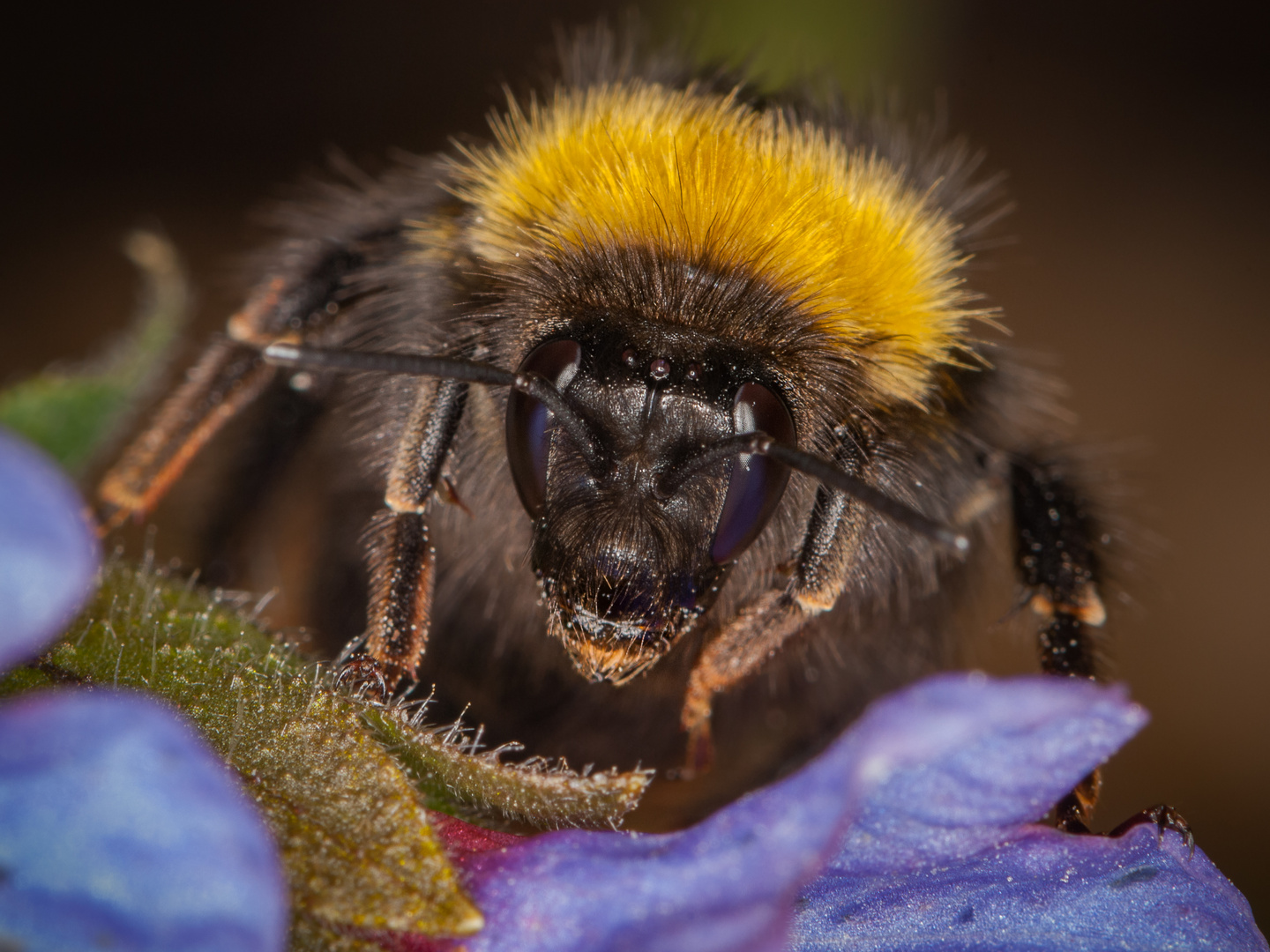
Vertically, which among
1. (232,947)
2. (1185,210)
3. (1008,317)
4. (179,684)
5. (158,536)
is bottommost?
(158,536)

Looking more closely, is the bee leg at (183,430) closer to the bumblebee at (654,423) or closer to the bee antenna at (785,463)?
the bumblebee at (654,423)

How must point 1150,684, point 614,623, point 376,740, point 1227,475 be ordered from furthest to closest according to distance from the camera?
point 1227,475 → point 1150,684 → point 614,623 → point 376,740

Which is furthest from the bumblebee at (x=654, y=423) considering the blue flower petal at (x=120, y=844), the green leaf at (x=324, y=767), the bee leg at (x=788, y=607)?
the blue flower petal at (x=120, y=844)

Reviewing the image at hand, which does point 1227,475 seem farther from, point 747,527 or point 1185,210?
point 747,527

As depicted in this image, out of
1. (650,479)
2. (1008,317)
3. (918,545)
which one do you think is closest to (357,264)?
(650,479)

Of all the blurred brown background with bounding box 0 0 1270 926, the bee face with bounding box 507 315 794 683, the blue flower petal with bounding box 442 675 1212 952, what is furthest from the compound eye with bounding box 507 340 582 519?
the blurred brown background with bounding box 0 0 1270 926

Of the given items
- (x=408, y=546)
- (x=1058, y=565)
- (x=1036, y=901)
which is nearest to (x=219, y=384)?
(x=408, y=546)

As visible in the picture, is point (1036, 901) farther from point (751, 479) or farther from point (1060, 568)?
point (1060, 568)
